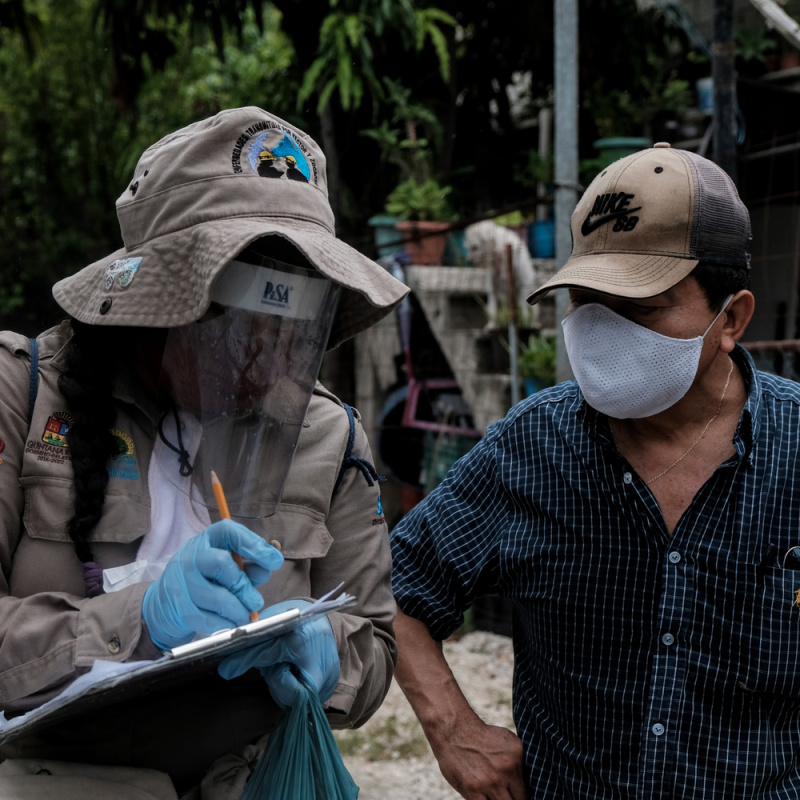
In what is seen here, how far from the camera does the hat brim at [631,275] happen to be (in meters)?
1.72

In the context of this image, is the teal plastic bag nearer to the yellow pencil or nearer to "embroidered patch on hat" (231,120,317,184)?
the yellow pencil

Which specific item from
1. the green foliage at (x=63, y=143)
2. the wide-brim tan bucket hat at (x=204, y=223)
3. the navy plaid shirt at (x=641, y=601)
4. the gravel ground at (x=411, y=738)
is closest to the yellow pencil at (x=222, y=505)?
the wide-brim tan bucket hat at (x=204, y=223)

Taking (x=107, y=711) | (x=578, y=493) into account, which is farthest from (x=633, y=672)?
(x=107, y=711)

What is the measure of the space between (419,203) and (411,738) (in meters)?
3.82

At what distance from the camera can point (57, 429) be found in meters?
1.50

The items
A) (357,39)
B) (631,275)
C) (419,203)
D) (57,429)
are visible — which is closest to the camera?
(57,429)

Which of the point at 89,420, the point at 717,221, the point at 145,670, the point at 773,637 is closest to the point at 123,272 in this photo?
the point at 89,420

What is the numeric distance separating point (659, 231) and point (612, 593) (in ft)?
2.25

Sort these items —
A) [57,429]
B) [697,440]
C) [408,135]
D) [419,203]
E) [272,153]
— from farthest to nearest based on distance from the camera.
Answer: [408,135]
[419,203]
[697,440]
[272,153]
[57,429]

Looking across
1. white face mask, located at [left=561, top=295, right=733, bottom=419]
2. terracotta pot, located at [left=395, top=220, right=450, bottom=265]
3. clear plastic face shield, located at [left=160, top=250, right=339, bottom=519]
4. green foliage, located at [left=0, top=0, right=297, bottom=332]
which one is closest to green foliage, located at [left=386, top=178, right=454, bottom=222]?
terracotta pot, located at [left=395, top=220, right=450, bottom=265]

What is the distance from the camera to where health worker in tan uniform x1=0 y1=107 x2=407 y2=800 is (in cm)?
136

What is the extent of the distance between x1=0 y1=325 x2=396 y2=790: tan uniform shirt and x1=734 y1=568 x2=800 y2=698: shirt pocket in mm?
655

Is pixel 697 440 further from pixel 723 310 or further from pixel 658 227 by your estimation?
pixel 658 227

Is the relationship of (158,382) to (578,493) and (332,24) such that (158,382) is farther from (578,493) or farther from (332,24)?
(332,24)
